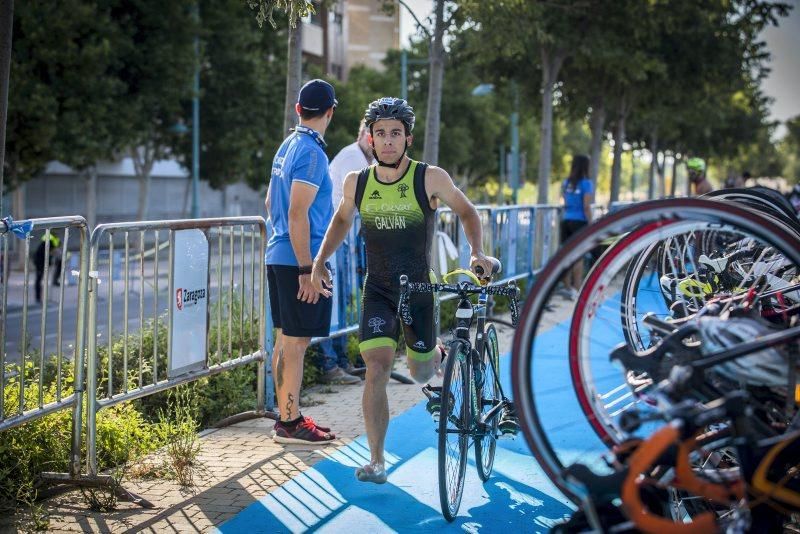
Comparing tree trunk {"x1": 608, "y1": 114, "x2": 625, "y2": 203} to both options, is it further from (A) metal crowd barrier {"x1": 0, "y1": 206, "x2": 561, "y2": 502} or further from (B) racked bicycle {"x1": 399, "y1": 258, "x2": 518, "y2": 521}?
(B) racked bicycle {"x1": 399, "y1": 258, "x2": 518, "y2": 521}

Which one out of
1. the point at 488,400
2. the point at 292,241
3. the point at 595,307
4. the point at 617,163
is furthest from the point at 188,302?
the point at 617,163

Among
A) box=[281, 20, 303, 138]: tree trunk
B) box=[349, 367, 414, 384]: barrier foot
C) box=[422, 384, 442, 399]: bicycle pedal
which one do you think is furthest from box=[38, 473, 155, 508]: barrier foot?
box=[281, 20, 303, 138]: tree trunk

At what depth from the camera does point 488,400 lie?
5.79 meters

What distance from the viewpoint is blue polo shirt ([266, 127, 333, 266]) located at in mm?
6703

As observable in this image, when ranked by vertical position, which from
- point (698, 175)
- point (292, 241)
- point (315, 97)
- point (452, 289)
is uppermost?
point (315, 97)

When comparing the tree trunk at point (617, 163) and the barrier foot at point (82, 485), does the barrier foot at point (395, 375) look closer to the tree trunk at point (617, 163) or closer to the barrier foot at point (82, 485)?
the barrier foot at point (82, 485)

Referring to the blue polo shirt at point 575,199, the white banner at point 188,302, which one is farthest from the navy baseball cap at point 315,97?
the blue polo shirt at point 575,199

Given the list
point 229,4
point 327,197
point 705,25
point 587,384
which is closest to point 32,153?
point 229,4

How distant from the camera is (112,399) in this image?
6078 millimetres

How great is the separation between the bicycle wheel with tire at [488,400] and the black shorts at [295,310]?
1214 mm

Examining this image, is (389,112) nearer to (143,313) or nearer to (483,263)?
(483,263)

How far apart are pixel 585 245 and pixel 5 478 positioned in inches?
146

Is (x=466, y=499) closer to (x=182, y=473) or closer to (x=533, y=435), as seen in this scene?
(x=182, y=473)

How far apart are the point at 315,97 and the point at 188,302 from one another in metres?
1.47
